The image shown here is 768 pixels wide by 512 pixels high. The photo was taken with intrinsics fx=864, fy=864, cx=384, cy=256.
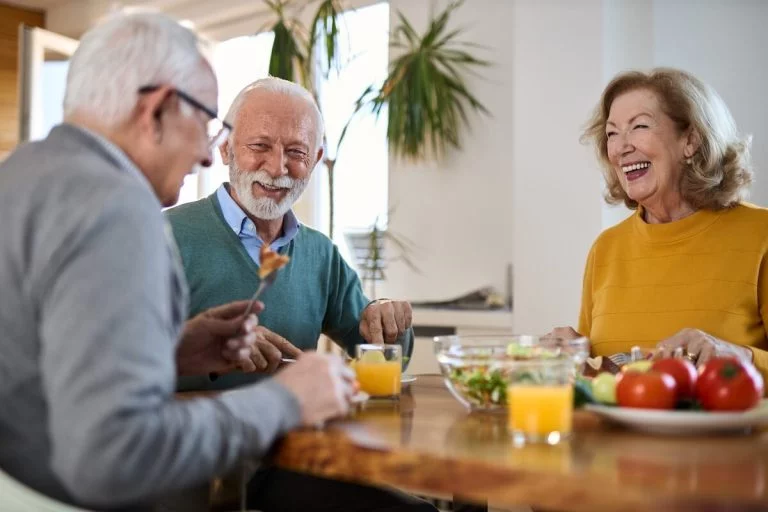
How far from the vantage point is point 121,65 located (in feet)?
3.81

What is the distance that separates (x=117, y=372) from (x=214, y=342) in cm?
62

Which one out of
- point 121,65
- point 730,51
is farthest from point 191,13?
point 121,65

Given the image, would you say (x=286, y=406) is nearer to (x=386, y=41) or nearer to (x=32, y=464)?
(x=32, y=464)

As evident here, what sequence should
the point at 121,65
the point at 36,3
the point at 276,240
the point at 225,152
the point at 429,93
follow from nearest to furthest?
1. the point at 121,65
2. the point at 276,240
3. the point at 225,152
4. the point at 429,93
5. the point at 36,3

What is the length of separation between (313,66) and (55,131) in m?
4.22

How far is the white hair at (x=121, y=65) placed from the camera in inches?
45.8

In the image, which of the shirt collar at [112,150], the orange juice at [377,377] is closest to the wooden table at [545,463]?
the orange juice at [377,377]

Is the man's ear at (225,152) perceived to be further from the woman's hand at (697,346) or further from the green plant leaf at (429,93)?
the green plant leaf at (429,93)

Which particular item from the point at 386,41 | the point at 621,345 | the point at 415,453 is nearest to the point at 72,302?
the point at 415,453

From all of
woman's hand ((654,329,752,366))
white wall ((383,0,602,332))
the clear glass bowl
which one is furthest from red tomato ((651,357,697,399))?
white wall ((383,0,602,332))

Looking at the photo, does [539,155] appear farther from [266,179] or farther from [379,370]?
[379,370]

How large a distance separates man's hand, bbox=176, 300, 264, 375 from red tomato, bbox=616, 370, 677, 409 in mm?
659

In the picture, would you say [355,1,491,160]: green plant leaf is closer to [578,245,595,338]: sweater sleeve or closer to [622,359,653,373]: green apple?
[578,245,595,338]: sweater sleeve

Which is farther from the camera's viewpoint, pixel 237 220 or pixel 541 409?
pixel 237 220
